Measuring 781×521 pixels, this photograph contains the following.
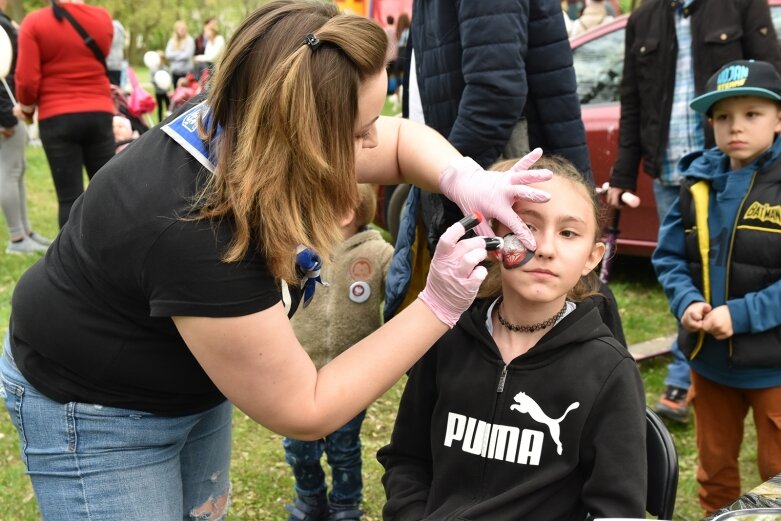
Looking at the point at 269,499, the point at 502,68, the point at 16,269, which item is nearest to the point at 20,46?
the point at 16,269

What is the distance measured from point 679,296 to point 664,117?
115 centimetres

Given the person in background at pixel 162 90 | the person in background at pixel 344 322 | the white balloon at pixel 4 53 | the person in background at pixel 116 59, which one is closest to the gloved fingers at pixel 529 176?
the person in background at pixel 344 322

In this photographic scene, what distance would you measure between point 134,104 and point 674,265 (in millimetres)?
5651

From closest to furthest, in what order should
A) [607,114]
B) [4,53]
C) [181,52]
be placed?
[607,114], [4,53], [181,52]

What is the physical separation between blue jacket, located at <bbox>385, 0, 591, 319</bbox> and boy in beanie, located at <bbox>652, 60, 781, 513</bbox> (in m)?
0.47

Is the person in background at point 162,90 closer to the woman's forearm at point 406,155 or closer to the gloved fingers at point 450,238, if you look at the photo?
the woman's forearm at point 406,155

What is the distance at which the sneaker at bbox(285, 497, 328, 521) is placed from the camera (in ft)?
10.1

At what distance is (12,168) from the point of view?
630 cm

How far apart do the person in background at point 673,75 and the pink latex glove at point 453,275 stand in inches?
88.5

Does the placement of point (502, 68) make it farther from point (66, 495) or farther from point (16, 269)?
point (16, 269)

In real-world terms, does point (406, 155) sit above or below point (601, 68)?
above

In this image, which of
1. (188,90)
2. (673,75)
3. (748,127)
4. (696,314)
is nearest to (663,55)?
(673,75)

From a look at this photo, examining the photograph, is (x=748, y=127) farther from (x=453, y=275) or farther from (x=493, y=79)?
(x=453, y=275)

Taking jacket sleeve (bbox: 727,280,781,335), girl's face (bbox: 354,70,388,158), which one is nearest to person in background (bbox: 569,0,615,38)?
jacket sleeve (bbox: 727,280,781,335)
